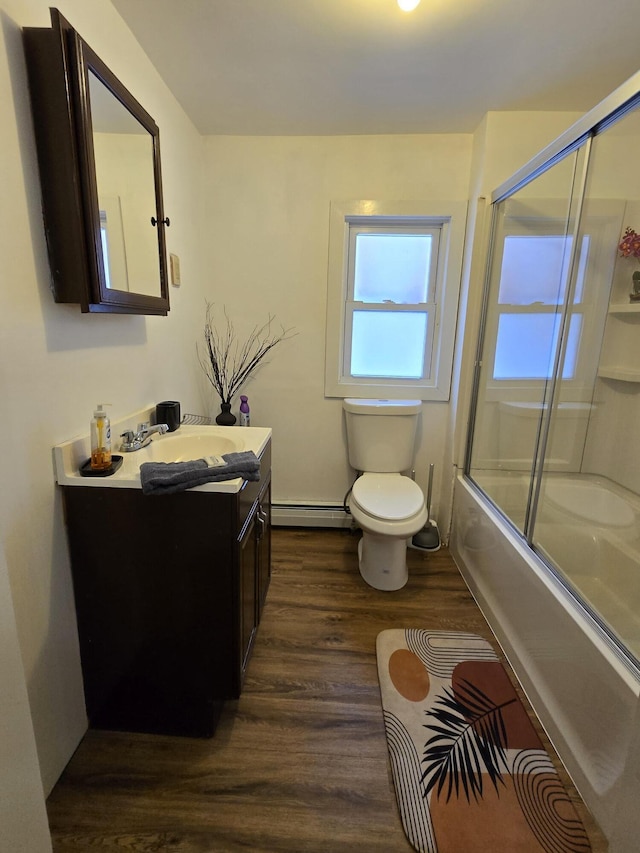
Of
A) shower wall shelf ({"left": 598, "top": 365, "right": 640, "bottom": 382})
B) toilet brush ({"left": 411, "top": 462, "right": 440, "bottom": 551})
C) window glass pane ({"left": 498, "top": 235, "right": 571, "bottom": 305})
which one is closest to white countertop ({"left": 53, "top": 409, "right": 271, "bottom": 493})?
toilet brush ({"left": 411, "top": 462, "right": 440, "bottom": 551})

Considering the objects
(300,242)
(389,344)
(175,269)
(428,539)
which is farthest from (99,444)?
(428,539)

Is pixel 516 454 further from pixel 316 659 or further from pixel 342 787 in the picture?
pixel 342 787

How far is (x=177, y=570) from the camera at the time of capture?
1.18 meters

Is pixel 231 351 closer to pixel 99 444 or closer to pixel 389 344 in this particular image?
pixel 389 344

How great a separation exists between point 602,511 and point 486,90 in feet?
6.48

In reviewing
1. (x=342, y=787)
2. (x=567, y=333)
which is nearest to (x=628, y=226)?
(x=567, y=333)

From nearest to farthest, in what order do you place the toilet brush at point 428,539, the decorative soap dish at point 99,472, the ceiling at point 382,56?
1. the decorative soap dish at point 99,472
2. the ceiling at point 382,56
3. the toilet brush at point 428,539

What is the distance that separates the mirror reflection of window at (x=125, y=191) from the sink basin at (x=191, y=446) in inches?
21.2

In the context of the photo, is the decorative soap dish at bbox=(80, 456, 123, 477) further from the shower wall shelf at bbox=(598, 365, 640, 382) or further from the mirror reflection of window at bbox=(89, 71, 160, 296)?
the shower wall shelf at bbox=(598, 365, 640, 382)

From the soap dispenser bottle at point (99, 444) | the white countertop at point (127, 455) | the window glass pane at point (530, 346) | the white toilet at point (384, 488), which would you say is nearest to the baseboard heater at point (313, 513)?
the white toilet at point (384, 488)

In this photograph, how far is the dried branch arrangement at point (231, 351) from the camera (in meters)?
2.36

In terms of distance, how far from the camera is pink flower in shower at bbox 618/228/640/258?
184cm

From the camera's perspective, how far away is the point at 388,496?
2.05 m

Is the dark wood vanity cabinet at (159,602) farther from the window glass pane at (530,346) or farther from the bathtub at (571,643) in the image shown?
the window glass pane at (530,346)
